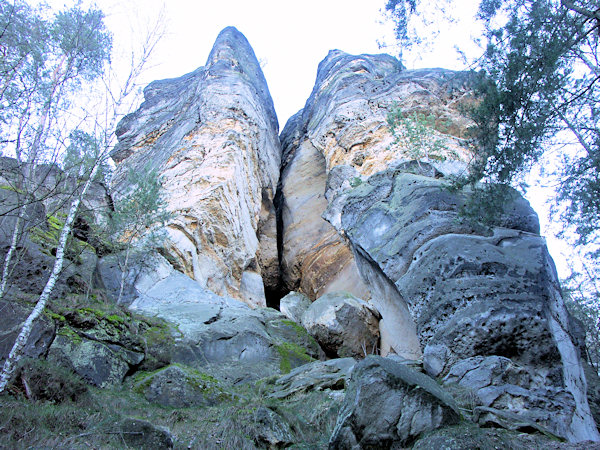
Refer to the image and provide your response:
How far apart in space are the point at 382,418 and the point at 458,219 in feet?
23.0

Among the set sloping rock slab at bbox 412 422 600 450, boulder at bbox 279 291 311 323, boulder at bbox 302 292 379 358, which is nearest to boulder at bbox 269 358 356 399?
sloping rock slab at bbox 412 422 600 450

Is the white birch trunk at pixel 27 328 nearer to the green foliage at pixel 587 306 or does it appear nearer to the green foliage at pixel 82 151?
the green foliage at pixel 82 151

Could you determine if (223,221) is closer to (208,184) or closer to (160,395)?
(208,184)

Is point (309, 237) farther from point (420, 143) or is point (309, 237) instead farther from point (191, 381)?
point (191, 381)

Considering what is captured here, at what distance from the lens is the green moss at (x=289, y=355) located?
12.4m

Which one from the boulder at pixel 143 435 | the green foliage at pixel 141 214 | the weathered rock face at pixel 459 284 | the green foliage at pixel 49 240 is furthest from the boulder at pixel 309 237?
the boulder at pixel 143 435

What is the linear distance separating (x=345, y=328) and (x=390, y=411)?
9502 millimetres

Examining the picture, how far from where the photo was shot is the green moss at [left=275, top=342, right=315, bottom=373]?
1241cm

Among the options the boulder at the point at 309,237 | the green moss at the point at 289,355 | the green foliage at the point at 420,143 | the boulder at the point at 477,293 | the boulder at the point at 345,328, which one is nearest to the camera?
the boulder at the point at 477,293

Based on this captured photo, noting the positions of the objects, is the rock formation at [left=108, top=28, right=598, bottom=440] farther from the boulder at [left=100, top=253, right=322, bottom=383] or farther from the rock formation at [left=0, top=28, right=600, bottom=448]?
the boulder at [left=100, top=253, right=322, bottom=383]

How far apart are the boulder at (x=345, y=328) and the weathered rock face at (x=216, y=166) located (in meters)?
5.89

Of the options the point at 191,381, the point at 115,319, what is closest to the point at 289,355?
the point at 191,381

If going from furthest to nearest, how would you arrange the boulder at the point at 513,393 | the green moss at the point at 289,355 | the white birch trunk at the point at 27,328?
the green moss at the point at 289,355
the boulder at the point at 513,393
the white birch trunk at the point at 27,328

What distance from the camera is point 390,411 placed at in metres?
5.28
